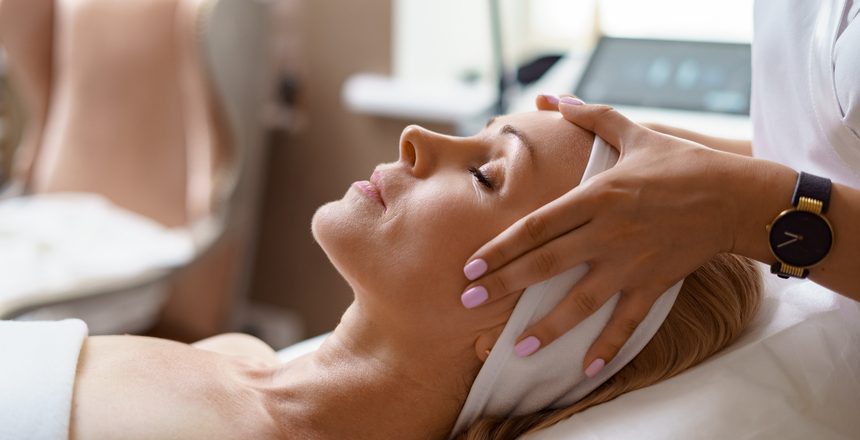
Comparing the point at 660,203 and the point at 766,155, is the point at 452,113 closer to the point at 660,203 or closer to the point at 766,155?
the point at 766,155

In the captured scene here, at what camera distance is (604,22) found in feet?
6.35

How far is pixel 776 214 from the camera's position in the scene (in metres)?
0.80

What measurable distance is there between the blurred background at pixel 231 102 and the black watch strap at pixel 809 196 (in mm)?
898

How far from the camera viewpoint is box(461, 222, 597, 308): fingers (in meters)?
0.81

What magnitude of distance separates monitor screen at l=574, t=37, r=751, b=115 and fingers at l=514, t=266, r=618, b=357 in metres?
0.92

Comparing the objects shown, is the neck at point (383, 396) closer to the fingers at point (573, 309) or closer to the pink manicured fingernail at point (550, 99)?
the fingers at point (573, 309)

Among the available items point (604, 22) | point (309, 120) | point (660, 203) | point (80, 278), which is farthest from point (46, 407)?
point (309, 120)

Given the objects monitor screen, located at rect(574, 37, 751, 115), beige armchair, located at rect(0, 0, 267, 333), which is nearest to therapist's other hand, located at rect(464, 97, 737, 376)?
monitor screen, located at rect(574, 37, 751, 115)

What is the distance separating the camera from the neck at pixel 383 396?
0.95m

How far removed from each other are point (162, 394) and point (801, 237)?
68 cm

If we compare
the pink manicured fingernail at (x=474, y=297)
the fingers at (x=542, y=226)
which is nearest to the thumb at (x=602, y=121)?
the fingers at (x=542, y=226)

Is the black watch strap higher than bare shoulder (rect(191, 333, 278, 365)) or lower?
higher

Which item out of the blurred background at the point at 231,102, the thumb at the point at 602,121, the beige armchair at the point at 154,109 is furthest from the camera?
the beige armchair at the point at 154,109

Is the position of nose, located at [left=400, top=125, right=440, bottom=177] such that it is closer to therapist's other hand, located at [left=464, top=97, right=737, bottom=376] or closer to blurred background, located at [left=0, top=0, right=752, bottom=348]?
therapist's other hand, located at [left=464, top=97, right=737, bottom=376]
